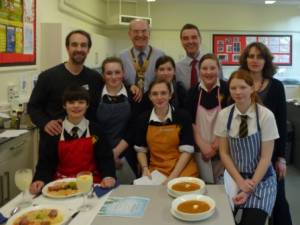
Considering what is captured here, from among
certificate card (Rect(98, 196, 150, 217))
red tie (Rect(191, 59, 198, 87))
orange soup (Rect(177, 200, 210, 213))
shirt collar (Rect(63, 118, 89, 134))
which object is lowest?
certificate card (Rect(98, 196, 150, 217))

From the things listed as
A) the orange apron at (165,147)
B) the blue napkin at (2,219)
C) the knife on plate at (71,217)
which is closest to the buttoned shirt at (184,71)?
the orange apron at (165,147)

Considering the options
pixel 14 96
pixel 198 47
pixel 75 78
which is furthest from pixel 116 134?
pixel 14 96

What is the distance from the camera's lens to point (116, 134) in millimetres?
2336

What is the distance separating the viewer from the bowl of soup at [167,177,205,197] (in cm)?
160

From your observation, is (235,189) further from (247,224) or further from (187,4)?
(187,4)

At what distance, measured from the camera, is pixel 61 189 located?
5.43 ft

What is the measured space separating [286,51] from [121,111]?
569cm

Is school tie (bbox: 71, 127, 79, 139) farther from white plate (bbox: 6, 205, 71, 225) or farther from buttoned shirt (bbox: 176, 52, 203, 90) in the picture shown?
buttoned shirt (bbox: 176, 52, 203, 90)

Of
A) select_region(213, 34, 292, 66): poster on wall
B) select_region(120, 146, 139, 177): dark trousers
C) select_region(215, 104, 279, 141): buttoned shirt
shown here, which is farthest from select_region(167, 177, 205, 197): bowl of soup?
select_region(213, 34, 292, 66): poster on wall

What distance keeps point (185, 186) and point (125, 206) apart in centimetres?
34

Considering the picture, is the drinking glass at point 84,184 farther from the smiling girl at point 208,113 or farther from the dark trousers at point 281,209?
the dark trousers at point 281,209

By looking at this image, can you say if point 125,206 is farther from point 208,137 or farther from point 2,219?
point 208,137

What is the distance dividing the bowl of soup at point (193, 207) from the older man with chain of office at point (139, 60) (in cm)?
126

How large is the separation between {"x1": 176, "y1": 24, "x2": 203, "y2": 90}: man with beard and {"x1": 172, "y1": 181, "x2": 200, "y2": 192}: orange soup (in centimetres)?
110
